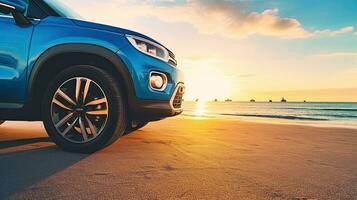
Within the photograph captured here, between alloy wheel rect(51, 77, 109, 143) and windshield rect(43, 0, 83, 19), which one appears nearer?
alloy wheel rect(51, 77, 109, 143)

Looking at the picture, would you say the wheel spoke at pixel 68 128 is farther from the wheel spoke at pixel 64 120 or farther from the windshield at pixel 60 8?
the windshield at pixel 60 8

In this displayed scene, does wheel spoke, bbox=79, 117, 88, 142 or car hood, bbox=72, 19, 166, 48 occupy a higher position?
car hood, bbox=72, 19, 166, 48

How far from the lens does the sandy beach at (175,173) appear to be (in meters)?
1.77

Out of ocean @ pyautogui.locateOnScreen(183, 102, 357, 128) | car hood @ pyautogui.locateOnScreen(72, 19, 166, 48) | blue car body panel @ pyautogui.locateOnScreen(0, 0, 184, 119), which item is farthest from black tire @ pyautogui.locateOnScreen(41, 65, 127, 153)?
ocean @ pyautogui.locateOnScreen(183, 102, 357, 128)

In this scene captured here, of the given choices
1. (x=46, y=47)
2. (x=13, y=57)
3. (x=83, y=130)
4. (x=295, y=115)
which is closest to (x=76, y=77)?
(x=46, y=47)

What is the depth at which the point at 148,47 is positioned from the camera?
3254 millimetres

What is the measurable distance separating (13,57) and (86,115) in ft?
3.29

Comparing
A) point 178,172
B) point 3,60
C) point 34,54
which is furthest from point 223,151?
point 3,60

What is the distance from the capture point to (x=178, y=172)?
88.6 inches

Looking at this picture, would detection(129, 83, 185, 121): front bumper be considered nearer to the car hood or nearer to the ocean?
the car hood

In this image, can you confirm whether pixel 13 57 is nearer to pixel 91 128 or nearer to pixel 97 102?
pixel 97 102

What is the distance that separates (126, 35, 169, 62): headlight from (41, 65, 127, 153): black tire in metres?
0.44

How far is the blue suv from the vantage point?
3018 mm

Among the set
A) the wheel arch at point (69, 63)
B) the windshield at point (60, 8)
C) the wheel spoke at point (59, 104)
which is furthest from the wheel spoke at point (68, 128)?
the windshield at point (60, 8)
